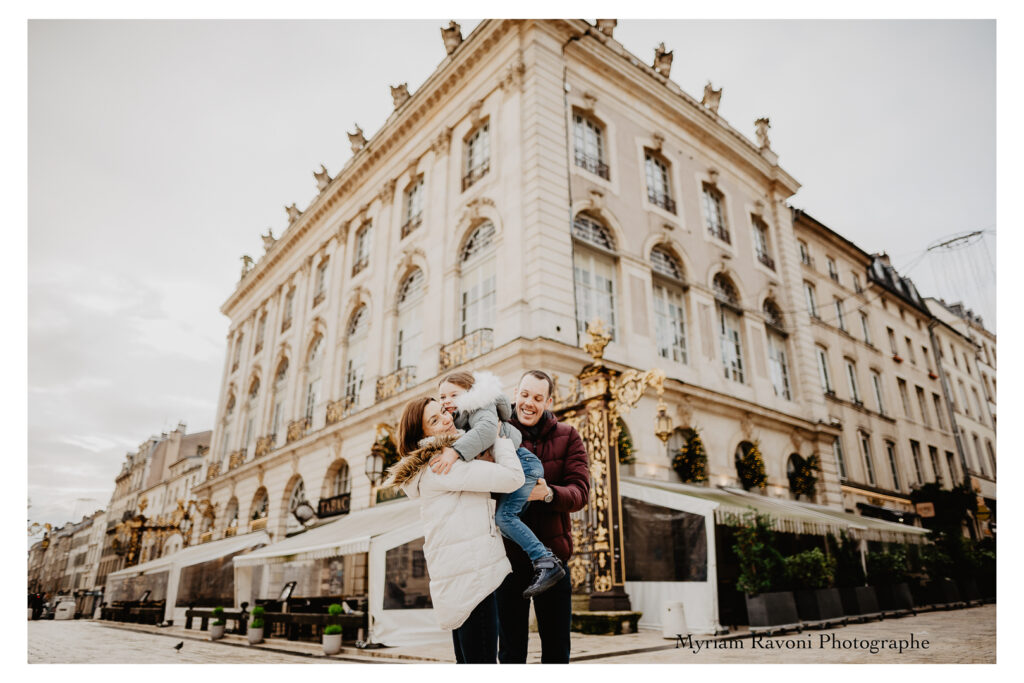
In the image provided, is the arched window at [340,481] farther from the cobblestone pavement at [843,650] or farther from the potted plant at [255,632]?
the cobblestone pavement at [843,650]

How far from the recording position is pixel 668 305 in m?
13.2

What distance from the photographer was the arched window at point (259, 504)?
685 inches

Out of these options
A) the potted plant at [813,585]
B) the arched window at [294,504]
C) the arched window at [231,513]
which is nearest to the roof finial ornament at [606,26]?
Result: the potted plant at [813,585]

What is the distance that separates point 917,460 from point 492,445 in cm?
1995

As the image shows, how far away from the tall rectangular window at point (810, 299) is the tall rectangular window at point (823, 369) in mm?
1113

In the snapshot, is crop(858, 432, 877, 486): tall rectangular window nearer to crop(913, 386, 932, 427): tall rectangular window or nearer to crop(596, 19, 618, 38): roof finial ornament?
crop(913, 386, 932, 427): tall rectangular window

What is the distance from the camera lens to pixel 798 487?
13.7 meters

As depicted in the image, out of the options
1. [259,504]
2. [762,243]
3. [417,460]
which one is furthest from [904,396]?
[417,460]

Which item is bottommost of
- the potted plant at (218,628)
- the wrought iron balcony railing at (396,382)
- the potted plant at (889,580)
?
the potted plant at (218,628)

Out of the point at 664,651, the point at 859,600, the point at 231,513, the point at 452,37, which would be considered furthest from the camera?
the point at 231,513

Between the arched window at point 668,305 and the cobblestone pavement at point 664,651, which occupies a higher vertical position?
the arched window at point 668,305

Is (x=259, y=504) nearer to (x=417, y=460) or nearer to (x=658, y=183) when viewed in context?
(x=658, y=183)
